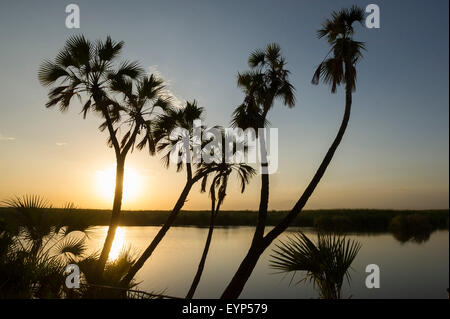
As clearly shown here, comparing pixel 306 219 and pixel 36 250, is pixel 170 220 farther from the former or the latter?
pixel 306 219

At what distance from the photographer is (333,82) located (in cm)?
1224

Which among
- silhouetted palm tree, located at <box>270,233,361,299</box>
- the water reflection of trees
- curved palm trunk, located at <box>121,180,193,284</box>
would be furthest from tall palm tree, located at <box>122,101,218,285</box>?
the water reflection of trees

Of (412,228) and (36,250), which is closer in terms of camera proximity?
(36,250)

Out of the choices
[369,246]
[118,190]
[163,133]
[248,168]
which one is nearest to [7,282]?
[118,190]

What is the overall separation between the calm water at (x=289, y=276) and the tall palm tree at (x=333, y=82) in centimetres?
730

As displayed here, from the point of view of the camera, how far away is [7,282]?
5805mm

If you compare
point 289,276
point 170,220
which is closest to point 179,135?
point 170,220

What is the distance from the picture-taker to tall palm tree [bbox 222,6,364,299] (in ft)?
38.4

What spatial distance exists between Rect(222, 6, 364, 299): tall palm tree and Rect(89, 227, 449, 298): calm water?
730cm

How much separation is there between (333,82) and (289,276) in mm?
23616

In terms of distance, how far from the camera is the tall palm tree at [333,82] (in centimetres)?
1172

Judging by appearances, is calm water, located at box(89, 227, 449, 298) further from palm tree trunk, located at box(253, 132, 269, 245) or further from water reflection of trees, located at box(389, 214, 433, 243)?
palm tree trunk, located at box(253, 132, 269, 245)

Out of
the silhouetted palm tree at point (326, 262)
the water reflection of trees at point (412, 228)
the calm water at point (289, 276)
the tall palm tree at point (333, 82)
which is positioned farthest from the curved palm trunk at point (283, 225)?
the water reflection of trees at point (412, 228)

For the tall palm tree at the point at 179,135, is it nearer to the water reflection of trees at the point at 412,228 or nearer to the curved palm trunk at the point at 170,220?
the curved palm trunk at the point at 170,220
